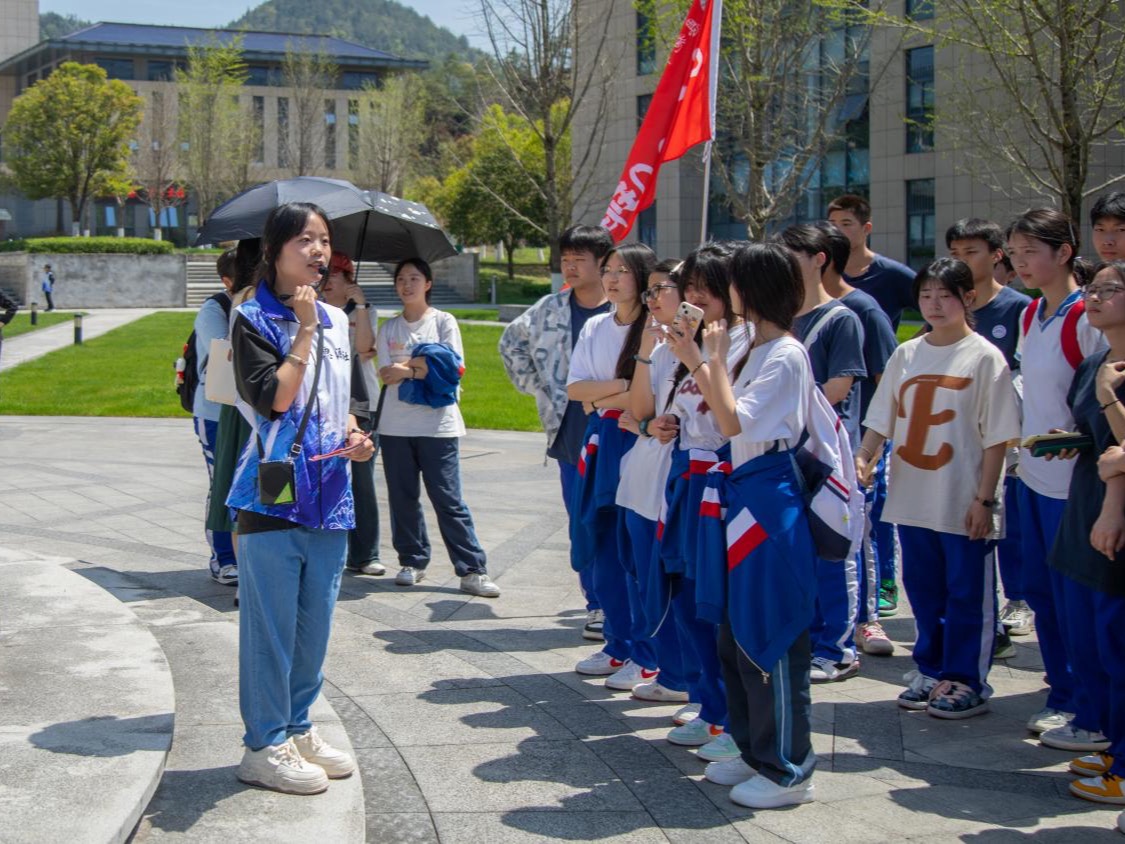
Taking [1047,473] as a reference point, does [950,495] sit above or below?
below

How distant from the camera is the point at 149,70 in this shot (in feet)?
282

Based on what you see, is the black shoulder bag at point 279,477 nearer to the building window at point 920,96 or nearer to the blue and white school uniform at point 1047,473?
the blue and white school uniform at point 1047,473

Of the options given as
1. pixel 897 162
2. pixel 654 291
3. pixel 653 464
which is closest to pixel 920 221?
pixel 897 162

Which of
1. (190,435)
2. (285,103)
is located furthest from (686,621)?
(285,103)

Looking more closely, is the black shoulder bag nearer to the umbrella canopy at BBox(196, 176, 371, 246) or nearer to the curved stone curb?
the curved stone curb

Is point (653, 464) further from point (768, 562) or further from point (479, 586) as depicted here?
point (479, 586)

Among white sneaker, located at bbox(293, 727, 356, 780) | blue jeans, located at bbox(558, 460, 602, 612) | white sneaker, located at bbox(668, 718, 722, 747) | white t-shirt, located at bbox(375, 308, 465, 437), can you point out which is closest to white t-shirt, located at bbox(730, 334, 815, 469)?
white sneaker, located at bbox(668, 718, 722, 747)

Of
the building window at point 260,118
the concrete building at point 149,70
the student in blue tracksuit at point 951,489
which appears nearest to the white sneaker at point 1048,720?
the student in blue tracksuit at point 951,489

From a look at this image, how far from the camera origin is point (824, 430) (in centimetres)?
424

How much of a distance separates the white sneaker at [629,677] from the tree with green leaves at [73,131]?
57995 mm

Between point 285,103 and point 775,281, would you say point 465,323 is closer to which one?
point 775,281

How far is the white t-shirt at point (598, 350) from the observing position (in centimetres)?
566

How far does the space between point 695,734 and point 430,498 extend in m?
2.81

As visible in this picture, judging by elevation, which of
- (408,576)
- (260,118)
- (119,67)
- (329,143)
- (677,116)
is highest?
(119,67)
